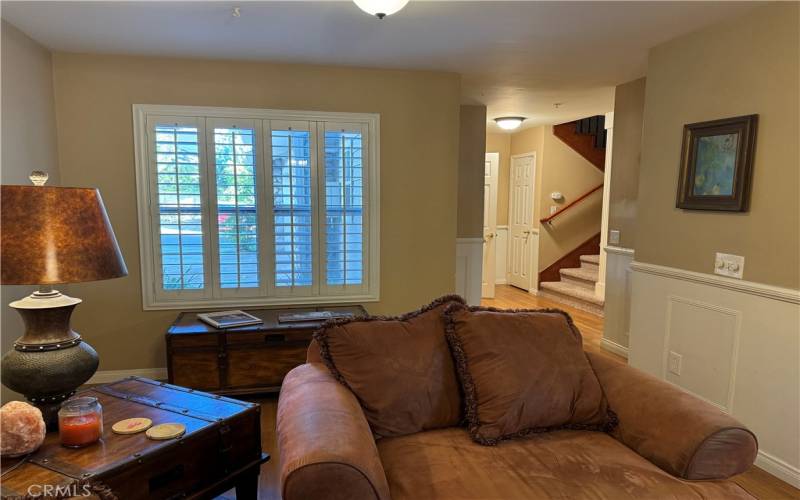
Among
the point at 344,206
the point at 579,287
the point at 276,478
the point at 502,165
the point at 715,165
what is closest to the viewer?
the point at 276,478

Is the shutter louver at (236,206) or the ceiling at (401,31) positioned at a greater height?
the ceiling at (401,31)

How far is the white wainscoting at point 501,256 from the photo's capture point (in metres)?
7.58

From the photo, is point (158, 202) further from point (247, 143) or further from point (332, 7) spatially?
point (332, 7)

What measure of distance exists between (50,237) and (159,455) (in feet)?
2.46

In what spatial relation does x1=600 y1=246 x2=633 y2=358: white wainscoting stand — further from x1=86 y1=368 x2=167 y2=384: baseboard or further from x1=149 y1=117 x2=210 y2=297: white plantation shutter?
x1=86 y1=368 x2=167 y2=384: baseboard

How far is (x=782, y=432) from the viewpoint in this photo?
2.33 meters

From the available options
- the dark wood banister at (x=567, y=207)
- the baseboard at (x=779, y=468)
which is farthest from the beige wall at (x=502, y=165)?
the baseboard at (x=779, y=468)

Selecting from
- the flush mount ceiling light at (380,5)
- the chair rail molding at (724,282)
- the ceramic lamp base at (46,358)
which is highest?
the flush mount ceiling light at (380,5)

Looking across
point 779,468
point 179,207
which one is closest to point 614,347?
point 779,468

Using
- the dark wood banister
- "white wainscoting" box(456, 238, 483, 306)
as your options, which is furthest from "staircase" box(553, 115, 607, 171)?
"white wainscoting" box(456, 238, 483, 306)

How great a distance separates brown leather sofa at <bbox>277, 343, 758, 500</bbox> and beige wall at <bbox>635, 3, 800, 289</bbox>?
1228 millimetres

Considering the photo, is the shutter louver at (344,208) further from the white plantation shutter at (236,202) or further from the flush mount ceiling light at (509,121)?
the flush mount ceiling light at (509,121)

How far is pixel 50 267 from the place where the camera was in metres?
1.47

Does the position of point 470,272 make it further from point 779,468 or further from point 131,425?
point 131,425
